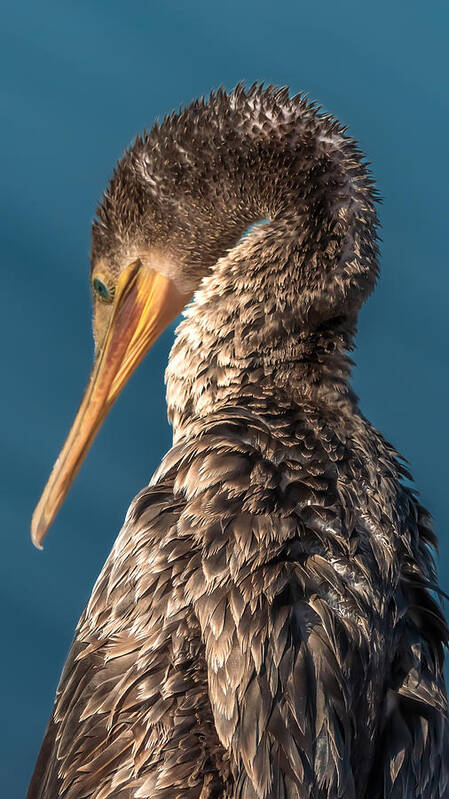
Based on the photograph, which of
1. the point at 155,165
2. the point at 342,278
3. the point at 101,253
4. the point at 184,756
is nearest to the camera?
the point at 184,756

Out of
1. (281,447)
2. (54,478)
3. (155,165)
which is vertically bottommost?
(281,447)

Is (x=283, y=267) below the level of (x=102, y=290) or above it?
below

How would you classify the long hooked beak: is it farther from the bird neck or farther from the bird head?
the bird neck

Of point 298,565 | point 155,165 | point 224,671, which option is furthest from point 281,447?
point 155,165

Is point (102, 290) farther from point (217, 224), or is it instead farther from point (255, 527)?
point (255, 527)

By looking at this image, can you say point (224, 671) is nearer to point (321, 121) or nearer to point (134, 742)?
point (134, 742)

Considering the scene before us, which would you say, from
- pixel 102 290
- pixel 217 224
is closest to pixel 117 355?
pixel 102 290

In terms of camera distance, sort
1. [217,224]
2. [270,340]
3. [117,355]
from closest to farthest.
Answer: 1. [270,340]
2. [217,224]
3. [117,355]
